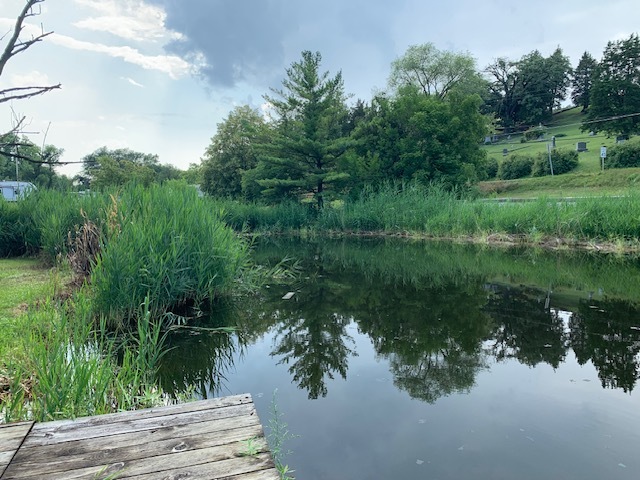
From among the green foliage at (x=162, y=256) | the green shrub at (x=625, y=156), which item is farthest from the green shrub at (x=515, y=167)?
the green foliage at (x=162, y=256)

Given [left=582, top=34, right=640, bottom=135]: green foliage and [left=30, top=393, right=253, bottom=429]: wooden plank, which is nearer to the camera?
[left=30, top=393, right=253, bottom=429]: wooden plank

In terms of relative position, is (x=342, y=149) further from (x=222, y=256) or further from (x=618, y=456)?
(x=618, y=456)

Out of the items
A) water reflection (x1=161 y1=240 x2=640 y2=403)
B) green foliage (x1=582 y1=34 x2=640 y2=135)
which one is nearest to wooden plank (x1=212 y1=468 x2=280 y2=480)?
water reflection (x1=161 y1=240 x2=640 y2=403)

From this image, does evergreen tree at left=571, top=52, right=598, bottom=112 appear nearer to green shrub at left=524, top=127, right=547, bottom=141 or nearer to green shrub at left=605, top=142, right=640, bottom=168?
green shrub at left=524, top=127, right=547, bottom=141

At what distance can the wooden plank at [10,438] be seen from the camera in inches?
67.2

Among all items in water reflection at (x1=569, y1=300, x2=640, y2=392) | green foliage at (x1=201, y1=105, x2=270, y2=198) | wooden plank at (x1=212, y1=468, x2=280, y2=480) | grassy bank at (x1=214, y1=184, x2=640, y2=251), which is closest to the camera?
wooden plank at (x1=212, y1=468, x2=280, y2=480)

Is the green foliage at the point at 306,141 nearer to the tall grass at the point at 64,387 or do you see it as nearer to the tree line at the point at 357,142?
the tree line at the point at 357,142

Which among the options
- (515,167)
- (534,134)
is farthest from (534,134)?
(515,167)

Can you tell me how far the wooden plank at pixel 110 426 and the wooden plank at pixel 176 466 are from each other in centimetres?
22

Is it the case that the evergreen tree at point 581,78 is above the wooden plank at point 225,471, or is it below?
above

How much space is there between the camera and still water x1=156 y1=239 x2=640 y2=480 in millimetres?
2492

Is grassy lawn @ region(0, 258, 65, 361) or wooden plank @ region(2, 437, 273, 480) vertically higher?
grassy lawn @ region(0, 258, 65, 361)

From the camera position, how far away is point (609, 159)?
26.8 meters

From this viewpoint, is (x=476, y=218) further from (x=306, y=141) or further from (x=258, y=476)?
(x=258, y=476)
